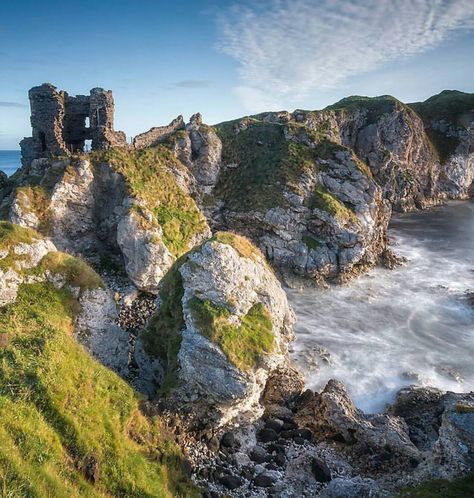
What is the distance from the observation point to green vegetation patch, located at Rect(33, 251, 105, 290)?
24609mm

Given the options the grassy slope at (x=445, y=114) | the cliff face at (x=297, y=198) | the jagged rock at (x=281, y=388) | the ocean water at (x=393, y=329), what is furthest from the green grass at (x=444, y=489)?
the grassy slope at (x=445, y=114)

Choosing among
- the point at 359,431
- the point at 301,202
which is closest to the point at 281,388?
the point at 359,431

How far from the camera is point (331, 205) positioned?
2002 inches

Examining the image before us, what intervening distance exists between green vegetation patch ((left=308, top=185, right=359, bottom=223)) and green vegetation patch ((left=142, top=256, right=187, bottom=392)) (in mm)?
29788

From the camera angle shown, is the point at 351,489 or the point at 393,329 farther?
the point at 393,329

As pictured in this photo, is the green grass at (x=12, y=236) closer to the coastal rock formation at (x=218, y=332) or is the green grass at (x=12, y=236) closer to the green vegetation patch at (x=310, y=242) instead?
the coastal rock formation at (x=218, y=332)

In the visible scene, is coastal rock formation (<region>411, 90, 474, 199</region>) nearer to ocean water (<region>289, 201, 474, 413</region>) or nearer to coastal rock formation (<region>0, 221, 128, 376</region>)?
ocean water (<region>289, 201, 474, 413</region>)

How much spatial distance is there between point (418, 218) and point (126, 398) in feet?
263

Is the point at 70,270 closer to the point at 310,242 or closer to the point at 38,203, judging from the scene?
the point at 38,203

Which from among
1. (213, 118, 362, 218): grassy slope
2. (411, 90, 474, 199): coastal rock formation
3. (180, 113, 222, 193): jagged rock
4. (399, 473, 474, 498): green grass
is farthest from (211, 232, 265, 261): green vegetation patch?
(411, 90, 474, 199): coastal rock formation

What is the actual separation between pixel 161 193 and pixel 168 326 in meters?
23.0

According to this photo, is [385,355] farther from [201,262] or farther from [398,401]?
[201,262]

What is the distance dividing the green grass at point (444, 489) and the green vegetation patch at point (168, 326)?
41.2ft

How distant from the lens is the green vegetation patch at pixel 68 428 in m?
13.3
